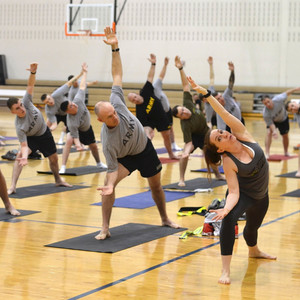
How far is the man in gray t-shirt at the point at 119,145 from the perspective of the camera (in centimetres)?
605

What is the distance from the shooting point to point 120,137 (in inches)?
242

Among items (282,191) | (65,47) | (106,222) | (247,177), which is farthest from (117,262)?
(65,47)

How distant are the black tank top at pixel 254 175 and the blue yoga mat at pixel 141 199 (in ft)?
10.7

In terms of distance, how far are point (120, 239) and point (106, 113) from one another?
1316 millimetres

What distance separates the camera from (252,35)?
23359 mm

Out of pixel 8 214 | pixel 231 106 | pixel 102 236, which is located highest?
pixel 231 106

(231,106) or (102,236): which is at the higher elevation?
(231,106)

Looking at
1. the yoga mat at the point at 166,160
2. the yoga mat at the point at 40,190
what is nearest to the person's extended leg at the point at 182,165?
the yoga mat at the point at 40,190

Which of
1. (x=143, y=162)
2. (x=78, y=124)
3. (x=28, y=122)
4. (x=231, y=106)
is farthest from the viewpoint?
(x=231, y=106)

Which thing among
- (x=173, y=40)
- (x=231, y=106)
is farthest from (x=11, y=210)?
(x=173, y=40)

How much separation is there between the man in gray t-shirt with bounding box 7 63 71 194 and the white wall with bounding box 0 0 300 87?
15205 millimetres

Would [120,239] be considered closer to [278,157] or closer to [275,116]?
[275,116]

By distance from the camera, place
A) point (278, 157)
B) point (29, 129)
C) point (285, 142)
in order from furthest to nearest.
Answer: point (285, 142) → point (278, 157) → point (29, 129)

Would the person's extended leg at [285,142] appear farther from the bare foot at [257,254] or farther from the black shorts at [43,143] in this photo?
the bare foot at [257,254]
